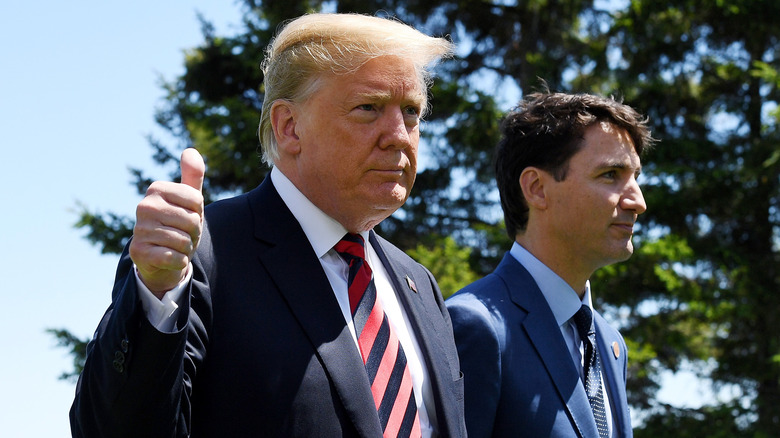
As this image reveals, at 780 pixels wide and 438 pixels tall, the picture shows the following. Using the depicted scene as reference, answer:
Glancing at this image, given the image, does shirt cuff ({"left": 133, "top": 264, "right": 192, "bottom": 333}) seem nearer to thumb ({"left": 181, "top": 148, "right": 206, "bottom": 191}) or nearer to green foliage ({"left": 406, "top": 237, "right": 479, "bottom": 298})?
thumb ({"left": 181, "top": 148, "right": 206, "bottom": 191})

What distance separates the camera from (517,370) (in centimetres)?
319

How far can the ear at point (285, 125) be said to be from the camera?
2611 millimetres

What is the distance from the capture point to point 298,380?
6.93 ft

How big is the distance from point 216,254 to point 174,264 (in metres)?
0.54

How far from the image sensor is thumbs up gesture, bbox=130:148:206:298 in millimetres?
1725

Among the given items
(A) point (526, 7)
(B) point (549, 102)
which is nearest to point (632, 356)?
(A) point (526, 7)

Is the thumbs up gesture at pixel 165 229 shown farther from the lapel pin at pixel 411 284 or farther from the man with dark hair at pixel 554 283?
the man with dark hair at pixel 554 283

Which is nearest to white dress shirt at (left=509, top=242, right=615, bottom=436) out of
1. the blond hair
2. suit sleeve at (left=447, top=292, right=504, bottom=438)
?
suit sleeve at (left=447, top=292, right=504, bottom=438)

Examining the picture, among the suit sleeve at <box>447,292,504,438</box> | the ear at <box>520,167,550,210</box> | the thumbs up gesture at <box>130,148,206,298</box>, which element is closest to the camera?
the thumbs up gesture at <box>130,148,206,298</box>

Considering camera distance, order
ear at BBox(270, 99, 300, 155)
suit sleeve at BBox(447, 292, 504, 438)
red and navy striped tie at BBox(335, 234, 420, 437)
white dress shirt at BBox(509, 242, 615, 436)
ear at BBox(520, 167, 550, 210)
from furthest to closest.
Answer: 1. ear at BBox(520, 167, 550, 210)
2. white dress shirt at BBox(509, 242, 615, 436)
3. suit sleeve at BBox(447, 292, 504, 438)
4. ear at BBox(270, 99, 300, 155)
5. red and navy striped tie at BBox(335, 234, 420, 437)

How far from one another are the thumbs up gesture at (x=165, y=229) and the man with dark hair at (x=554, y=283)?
1609 mm

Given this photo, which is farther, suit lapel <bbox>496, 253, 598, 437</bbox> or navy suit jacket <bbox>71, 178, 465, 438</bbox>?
suit lapel <bbox>496, 253, 598, 437</bbox>

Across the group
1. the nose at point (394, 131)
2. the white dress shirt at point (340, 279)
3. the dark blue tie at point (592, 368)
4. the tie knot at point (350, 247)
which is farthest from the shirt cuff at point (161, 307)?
the dark blue tie at point (592, 368)

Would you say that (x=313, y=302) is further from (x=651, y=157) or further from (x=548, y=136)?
(x=651, y=157)
